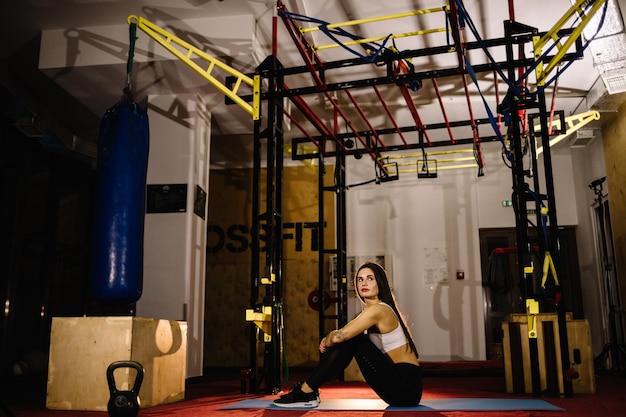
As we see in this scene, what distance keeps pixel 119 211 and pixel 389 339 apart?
1985mm

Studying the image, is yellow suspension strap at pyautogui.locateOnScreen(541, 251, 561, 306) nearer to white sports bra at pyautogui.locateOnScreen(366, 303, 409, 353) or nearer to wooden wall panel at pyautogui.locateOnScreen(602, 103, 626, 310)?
white sports bra at pyautogui.locateOnScreen(366, 303, 409, 353)

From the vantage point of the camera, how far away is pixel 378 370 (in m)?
3.33

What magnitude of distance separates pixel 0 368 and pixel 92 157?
10.8 feet

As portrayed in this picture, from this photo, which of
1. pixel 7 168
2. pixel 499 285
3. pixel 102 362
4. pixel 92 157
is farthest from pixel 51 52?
pixel 499 285

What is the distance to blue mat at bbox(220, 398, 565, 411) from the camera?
345 cm

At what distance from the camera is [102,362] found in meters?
3.59

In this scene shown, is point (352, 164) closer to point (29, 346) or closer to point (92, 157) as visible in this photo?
point (92, 157)

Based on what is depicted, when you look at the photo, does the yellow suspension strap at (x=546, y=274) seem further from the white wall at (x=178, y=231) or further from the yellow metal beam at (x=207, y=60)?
Result: the white wall at (x=178, y=231)

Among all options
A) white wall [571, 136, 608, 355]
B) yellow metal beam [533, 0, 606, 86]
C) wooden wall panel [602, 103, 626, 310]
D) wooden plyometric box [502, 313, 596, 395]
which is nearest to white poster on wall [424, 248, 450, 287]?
white wall [571, 136, 608, 355]

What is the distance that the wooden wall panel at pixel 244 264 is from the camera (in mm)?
8875

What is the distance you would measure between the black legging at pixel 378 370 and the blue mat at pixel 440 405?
10cm

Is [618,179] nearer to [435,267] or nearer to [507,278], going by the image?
[507,278]

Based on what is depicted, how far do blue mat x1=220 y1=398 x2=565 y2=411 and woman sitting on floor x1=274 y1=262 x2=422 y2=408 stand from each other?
100 millimetres

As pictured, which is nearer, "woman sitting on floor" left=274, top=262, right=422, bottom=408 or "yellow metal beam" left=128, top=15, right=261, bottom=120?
"woman sitting on floor" left=274, top=262, right=422, bottom=408
